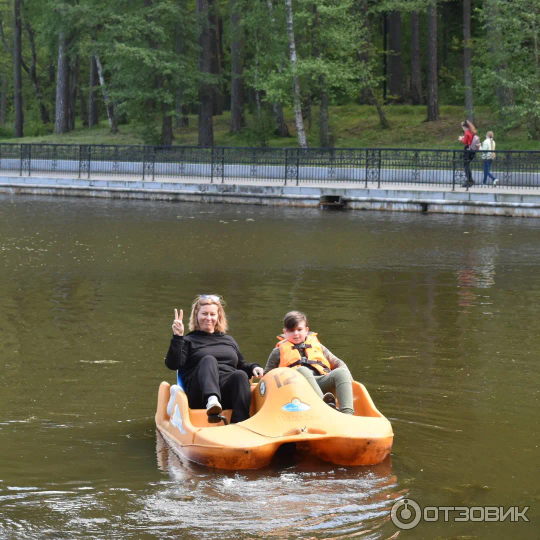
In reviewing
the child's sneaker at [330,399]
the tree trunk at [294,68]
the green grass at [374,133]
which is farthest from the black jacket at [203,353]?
the green grass at [374,133]

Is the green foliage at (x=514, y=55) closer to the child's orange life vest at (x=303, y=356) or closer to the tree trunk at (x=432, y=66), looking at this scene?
the tree trunk at (x=432, y=66)

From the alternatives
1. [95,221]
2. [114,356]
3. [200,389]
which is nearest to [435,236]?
[95,221]

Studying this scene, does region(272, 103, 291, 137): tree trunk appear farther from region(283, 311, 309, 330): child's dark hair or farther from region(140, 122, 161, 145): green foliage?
region(283, 311, 309, 330): child's dark hair

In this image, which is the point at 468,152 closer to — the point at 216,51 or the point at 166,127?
the point at 166,127

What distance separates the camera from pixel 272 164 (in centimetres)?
3388

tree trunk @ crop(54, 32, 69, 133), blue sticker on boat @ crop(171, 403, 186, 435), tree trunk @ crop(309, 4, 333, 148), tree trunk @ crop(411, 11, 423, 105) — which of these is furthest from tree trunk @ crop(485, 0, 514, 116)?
blue sticker on boat @ crop(171, 403, 186, 435)

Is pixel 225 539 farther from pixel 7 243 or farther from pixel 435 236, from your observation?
pixel 435 236

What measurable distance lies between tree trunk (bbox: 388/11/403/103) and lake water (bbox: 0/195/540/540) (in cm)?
3051

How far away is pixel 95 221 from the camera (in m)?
25.2

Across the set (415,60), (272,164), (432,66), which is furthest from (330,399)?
(415,60)

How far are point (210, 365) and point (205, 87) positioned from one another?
39.7 meters

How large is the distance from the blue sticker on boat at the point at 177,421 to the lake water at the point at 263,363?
0.70 ft

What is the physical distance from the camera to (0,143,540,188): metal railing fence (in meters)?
30.7

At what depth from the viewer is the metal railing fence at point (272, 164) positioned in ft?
101
